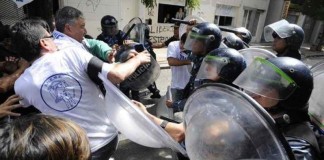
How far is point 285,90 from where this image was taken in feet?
4.95

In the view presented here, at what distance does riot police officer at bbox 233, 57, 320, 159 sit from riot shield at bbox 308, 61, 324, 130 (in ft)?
1.27

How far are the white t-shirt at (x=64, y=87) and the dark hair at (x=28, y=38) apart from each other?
0.07m

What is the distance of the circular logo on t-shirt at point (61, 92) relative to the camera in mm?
1673

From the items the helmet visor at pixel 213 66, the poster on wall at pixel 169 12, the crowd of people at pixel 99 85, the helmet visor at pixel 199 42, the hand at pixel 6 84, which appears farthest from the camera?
the poster on wall at pixel 169 12

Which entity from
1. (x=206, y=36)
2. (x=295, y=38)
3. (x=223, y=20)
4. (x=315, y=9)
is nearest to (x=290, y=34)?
(x=295, y=38)

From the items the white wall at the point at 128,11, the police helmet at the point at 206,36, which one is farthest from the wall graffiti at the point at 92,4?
the police helmet at the point at 206,36

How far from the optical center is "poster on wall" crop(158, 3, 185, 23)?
12903 mm

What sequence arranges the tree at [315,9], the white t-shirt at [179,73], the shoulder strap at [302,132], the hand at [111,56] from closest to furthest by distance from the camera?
the shoulder strap at [302,132]
the hand at [111,56]
the white t-shirt at [179,73]
the tree at [315,9]

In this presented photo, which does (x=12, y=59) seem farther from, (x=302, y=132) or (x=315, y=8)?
(x=315, y=8)

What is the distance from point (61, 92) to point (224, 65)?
53.1 inches

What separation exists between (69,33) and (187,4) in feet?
34.4

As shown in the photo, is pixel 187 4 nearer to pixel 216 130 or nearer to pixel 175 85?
pixel 175 85

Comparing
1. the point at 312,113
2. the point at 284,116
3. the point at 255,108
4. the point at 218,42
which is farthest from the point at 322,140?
the point at 218,42

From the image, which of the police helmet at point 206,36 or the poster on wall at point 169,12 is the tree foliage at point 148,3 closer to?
the poster on wall at point 169,12
